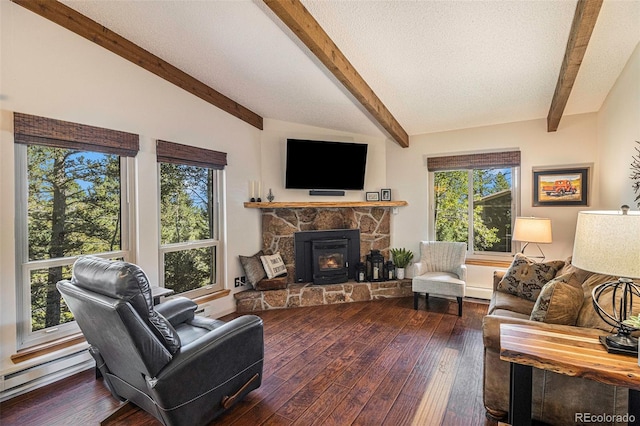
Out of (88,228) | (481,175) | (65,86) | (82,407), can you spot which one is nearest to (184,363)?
(82,407)

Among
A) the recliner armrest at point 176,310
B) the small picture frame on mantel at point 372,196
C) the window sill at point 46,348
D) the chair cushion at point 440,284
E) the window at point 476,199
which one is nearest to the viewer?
the window sill at point 46,348

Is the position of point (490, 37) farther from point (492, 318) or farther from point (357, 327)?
point (357, 327)

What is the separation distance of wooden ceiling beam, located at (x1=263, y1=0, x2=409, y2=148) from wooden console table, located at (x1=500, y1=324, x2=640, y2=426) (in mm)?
2381

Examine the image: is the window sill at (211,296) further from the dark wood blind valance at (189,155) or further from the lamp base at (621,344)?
the lamp base at (621,344)

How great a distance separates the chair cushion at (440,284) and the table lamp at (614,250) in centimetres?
221

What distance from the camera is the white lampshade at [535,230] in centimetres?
354

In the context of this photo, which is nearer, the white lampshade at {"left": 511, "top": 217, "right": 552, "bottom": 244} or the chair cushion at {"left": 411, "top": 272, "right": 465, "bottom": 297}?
the white lampshade at {"left": 511, "top": 217, "right": 552, "bottom": 244}

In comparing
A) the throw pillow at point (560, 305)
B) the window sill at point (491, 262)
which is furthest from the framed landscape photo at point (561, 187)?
the throw pillow at point (560, 305)

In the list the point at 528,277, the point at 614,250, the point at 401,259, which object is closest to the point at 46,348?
the point at 614,250

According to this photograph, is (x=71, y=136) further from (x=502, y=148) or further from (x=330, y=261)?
(x=502, y=148)

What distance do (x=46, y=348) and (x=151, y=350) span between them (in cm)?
157

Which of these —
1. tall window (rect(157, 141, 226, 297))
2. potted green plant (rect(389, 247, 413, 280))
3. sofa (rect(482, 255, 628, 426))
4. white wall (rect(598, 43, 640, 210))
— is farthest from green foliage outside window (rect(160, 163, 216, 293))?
white wall (rect(598, 43, 640, 210))

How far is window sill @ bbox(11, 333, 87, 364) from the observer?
226 centimetres

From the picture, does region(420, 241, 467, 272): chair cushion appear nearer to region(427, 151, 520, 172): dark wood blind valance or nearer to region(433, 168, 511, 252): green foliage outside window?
region(433, 168, 511, 252): green foliage outside window
